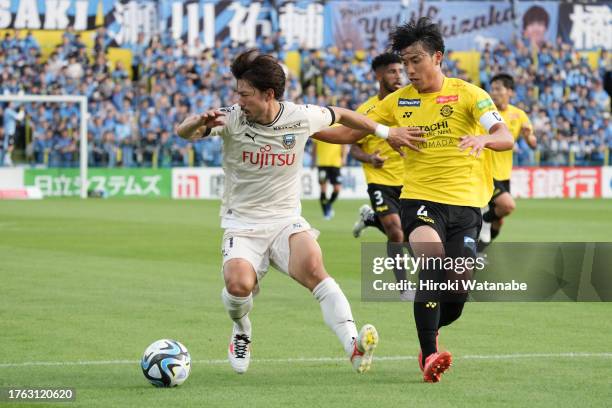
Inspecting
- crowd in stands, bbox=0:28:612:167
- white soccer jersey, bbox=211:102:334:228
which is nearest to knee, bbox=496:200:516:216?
white soccer jersey, bbox=211:102:334:228

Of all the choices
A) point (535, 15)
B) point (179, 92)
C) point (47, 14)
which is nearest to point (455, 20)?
point (535, 15)

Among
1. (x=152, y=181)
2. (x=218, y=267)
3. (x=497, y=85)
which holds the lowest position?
(x=152, y=181)

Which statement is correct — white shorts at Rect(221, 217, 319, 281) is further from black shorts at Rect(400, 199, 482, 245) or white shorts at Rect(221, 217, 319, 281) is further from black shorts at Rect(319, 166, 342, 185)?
black shorts at Rect(319, 166, 342, 185)

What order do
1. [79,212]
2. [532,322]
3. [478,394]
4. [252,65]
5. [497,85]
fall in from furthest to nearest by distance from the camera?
[79,212] < [497,85] < [532,322] < [252,65] < [478,394]

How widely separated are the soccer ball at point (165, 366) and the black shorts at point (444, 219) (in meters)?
1.81

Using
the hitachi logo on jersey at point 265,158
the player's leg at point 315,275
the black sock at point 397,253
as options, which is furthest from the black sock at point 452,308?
the black sock at point 397,253

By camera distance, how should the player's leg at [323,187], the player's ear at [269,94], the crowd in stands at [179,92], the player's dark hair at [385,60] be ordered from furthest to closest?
the crowd in stands at [179,92]
the player's leg at [323,187]
the player's dark hair at [385,60]
the player's ear at [269,94]

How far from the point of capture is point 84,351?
8.49 m

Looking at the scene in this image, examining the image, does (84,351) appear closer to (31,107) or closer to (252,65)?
(252,65)

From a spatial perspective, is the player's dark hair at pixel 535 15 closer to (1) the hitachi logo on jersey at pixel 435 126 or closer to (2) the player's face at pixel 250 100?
(1) the hitachi logo on jersey at pixel 435 126

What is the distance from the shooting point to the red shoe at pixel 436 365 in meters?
7.13

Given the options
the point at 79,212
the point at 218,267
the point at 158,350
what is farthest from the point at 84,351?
the point at 79,212

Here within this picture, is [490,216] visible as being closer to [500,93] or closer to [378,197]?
[500,93]

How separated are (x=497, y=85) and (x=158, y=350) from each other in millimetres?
8630
